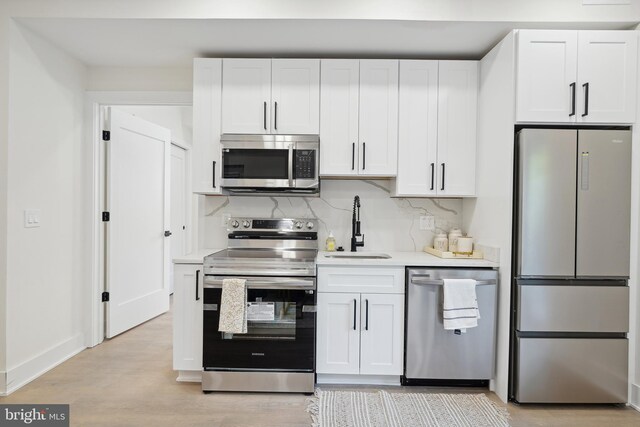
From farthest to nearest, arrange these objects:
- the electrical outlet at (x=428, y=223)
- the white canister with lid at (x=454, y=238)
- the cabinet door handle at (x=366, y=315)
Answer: the electrical outlet at (x=428, y=223), the white canister with lid at (x=454, y=238), the cabinet door handle at (x=366, y=315)

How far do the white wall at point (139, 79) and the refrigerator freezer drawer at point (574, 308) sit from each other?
10.0ft

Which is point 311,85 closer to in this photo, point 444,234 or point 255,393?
point 444,234

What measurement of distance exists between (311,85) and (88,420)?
2.55 meters

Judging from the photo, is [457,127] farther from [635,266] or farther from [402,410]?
[402,410]

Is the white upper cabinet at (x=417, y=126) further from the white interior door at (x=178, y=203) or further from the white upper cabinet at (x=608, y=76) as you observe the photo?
the white interior door at (x=178, y=203)

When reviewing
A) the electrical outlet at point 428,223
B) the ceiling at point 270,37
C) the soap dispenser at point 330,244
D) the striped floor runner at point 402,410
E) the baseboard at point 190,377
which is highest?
the ceiling at point 270,37

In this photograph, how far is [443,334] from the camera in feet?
7.88

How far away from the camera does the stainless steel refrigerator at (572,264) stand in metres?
2.20

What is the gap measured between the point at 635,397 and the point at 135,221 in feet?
13.6

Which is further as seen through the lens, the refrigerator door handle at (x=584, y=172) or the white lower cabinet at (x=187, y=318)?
the white lower cabinet at (x=187, y=318)

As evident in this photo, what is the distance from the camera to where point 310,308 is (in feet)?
7.76

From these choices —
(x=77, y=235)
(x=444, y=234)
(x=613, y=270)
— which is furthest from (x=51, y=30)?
(x=613, y=270)

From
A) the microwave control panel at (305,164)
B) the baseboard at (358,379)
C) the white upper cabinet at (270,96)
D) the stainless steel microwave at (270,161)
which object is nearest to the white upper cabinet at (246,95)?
the white upper cabinet at (270,96)

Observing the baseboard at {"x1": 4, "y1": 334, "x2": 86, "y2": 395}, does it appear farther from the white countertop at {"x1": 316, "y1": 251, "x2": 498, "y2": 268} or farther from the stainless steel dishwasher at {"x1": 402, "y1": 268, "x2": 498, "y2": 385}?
the stainless steel dishwasher at {"x1": 402, "y1": 268, "x2": 498, "y2": 385}
